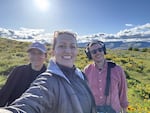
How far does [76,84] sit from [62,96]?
34cm

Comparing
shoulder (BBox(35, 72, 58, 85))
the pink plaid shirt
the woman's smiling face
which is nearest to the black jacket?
the pink plaid shirt

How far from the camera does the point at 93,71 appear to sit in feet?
20.5

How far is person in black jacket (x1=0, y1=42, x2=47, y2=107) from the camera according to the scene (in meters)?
5.76

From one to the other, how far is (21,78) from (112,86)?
1478mm

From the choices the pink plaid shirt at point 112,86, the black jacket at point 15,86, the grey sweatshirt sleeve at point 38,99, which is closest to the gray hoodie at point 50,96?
the grey sweatshirt sleeve at point 38,99

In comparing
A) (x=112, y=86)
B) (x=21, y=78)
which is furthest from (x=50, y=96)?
(x=112, y=86)

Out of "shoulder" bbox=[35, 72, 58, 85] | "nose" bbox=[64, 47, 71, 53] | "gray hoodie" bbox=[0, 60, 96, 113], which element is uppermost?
"nose" bbox=[64, 47, 71, 53]

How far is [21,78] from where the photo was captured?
5781 mm

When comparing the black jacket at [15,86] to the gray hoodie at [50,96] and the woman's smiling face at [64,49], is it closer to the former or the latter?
the woman's smiling face at [64,49]

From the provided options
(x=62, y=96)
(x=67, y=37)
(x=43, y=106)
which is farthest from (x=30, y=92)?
(x=67, y=37)

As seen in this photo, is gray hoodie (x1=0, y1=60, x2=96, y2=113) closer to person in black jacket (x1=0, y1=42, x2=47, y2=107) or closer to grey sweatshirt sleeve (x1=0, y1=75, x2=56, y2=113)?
grey sweatshirt sleeve (x1=0, y1=75, x2=56, y2=113)

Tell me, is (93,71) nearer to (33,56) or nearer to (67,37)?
(33,56)

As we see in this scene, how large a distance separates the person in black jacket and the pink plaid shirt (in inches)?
36.1

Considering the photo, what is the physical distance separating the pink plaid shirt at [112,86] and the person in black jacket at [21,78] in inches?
36.1
